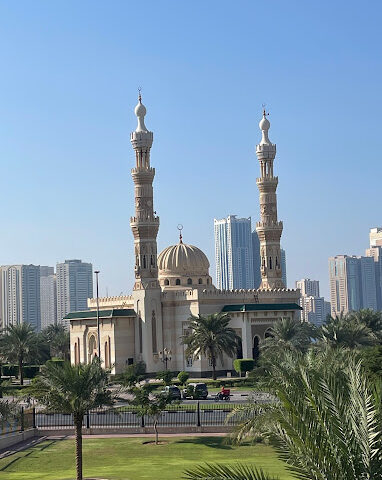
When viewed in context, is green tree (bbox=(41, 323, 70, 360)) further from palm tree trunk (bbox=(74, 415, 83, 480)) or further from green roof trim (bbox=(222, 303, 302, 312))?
palm tree trunk (bbox=(74, 415, 83, 480))

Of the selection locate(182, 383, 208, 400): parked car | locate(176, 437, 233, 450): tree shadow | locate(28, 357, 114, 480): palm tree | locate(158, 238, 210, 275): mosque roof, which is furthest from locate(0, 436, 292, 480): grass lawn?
locate(158, 238, 210, 275): mosque roof

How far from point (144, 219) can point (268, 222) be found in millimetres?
12229

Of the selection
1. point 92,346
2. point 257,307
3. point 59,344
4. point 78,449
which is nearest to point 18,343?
point 92,346

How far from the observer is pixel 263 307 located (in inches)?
2884

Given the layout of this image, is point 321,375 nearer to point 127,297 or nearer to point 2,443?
point 2,443

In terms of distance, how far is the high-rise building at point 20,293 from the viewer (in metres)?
188

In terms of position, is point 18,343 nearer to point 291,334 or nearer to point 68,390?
point 291,334

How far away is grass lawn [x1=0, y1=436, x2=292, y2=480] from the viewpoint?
3078cm

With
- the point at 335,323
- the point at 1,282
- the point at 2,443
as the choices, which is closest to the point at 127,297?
the point at 335,323

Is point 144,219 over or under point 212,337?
over

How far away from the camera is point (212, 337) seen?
65500 mm

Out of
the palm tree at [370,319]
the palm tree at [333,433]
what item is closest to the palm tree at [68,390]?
the palm tree at [333,433]

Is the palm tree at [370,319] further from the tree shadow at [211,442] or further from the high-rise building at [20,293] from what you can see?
the high-rise building at [20,293]

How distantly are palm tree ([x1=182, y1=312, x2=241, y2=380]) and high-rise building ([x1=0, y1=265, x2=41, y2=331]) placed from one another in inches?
4868
